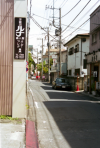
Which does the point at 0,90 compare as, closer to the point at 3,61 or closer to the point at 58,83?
the point at 3,61

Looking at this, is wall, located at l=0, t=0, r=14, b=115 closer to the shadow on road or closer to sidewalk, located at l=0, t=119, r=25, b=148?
sidewalk, located at l=0, t=119, r=25, b=148

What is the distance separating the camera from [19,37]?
321 inches

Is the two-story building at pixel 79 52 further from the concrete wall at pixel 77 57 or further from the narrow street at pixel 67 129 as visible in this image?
the narrow street at pixel 67 129

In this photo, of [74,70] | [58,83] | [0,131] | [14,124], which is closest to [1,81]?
[14,124]

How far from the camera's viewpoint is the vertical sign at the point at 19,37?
815 cm

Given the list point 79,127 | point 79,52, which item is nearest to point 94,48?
point 79,52

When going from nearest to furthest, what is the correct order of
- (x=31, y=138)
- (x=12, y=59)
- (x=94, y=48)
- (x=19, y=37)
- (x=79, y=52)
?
(x=31, y=138) < (x=19, y=37) < (x=12, y=59) < (x=94, y=48) < (x=79, y=52)

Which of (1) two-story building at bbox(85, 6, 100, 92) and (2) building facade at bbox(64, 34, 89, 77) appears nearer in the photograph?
(1) two-story building at bbox(85, 6, 100, 92)

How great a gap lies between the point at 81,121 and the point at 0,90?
3514 millimetres

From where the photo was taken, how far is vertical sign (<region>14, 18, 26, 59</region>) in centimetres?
815

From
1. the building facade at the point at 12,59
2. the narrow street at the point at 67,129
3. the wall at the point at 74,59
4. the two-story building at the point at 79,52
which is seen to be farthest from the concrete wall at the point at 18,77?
the wall at the point at 74,59

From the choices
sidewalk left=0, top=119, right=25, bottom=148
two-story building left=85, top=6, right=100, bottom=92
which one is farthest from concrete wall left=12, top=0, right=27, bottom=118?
two-story building left=85, top=6, right=100, bottom=92

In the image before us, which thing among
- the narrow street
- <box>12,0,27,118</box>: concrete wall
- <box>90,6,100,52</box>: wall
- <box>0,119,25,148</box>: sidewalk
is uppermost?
<box>90,6,100,52</box>: wall

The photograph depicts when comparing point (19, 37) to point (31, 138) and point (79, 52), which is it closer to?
point (31, 138)
